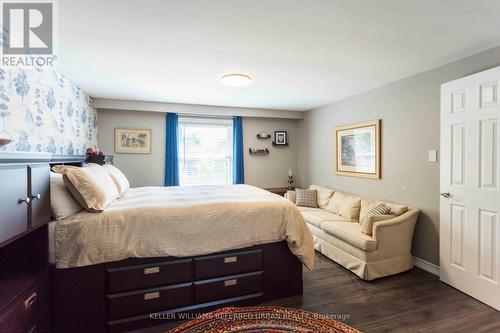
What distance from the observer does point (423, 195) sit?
3025 millimetres

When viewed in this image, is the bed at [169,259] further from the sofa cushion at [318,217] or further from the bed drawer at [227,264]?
the sofa cushion at [318,217]

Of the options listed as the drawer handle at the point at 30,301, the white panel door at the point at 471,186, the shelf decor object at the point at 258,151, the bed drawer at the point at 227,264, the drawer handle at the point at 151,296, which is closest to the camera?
the drawer handle at the point at 30,301

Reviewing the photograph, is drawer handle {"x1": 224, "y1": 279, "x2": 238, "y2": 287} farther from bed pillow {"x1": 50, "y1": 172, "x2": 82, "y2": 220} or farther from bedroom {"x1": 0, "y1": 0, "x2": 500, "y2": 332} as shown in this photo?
bed pillow {"x1": 50, "y1": 172, "x2": 82, "y2": 220}

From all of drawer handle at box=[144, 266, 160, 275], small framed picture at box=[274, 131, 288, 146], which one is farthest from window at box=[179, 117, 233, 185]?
drawer handle at box=[144, 266, 160, 275]

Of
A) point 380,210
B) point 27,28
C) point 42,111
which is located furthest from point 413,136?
point 42,111

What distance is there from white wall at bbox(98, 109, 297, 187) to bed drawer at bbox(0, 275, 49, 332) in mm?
3053

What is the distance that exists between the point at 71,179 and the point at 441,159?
11.8ft

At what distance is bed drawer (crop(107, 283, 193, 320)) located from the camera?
1.92 meters

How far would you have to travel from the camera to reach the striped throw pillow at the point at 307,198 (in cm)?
456

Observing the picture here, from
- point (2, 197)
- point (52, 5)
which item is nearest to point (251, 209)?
point (2, 197)

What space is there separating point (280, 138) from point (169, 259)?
403cm

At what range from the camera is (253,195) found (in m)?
2.67

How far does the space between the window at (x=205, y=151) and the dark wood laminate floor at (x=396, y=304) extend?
116 inches

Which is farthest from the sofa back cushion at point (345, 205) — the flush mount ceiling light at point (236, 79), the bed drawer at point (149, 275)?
the bed drawer at point (149, 275)
